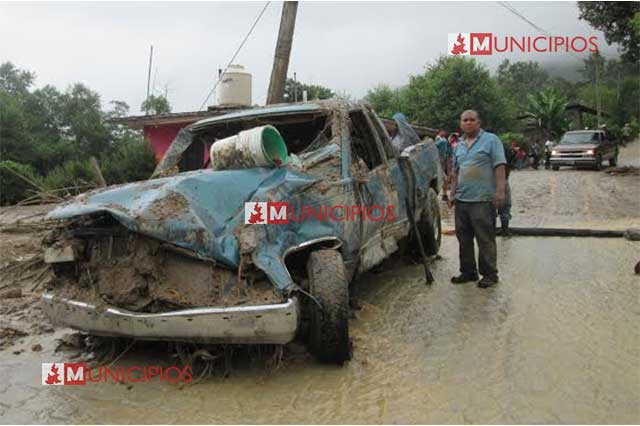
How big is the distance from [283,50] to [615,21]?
72.1ft

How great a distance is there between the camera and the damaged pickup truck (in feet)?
11.7

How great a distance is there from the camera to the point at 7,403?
3.61 meters

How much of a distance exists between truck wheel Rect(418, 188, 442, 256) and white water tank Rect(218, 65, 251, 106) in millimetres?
7250

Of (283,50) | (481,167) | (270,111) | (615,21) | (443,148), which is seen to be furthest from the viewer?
(615,21)

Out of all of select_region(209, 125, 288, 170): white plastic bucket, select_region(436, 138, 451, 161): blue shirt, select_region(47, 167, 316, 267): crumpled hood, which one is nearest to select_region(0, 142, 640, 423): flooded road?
select_region(47, 167, 316, 267): crumpled hood

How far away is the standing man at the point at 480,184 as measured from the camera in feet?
19.0

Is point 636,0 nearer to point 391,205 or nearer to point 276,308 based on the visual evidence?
point 391,205

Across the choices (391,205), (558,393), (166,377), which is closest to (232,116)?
(391,205)

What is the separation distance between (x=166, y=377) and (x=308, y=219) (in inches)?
57.1

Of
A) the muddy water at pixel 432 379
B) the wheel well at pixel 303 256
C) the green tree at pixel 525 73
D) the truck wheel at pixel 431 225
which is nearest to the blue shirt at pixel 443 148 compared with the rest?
the truck wheel at pixel 431 225

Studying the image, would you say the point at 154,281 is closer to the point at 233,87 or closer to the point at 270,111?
the point at 270,111

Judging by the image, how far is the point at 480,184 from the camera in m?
5.81

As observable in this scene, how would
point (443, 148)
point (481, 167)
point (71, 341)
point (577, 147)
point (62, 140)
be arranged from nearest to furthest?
point (71, 341) → point (481, 167) → point (443, 148) → point (577, 147) → point (62, 140)

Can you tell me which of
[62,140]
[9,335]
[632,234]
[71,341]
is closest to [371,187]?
[71,341]
